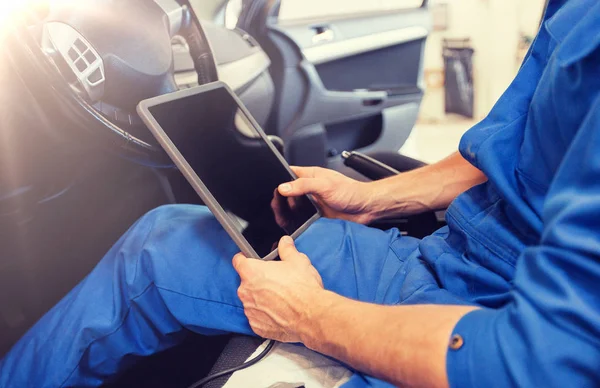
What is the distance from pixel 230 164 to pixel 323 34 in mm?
884

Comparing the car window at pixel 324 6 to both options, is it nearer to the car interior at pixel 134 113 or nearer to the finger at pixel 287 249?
the car interior at pixel 134 113

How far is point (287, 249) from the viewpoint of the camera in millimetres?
646

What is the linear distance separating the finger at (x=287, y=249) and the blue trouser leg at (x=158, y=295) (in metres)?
0.03

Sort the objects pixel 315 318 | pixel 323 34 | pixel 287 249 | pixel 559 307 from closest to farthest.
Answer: pixel 559 307 < pixel 315 318 < pixel 287 249 < pixel 323 34

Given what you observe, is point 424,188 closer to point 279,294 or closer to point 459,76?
point 279,294

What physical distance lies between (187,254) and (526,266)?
39 centimetres

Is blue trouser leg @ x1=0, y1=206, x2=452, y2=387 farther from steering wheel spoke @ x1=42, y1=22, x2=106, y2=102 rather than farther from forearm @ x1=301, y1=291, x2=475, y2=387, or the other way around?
steering wheel spoke @ x1=42, y1=22, x2=106, y2=102

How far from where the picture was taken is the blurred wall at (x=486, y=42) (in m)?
2.85

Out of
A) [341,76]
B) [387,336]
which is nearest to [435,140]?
[341,76]

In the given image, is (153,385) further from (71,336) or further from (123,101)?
(123,101)

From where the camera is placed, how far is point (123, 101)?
78 centimetres

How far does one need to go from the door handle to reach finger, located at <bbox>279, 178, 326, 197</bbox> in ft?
2.53

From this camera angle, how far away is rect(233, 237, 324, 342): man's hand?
567 millimetres

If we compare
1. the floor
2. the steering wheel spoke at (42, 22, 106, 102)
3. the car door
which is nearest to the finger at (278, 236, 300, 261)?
the steering wheel spoke at (42, 22, 106, 102)
